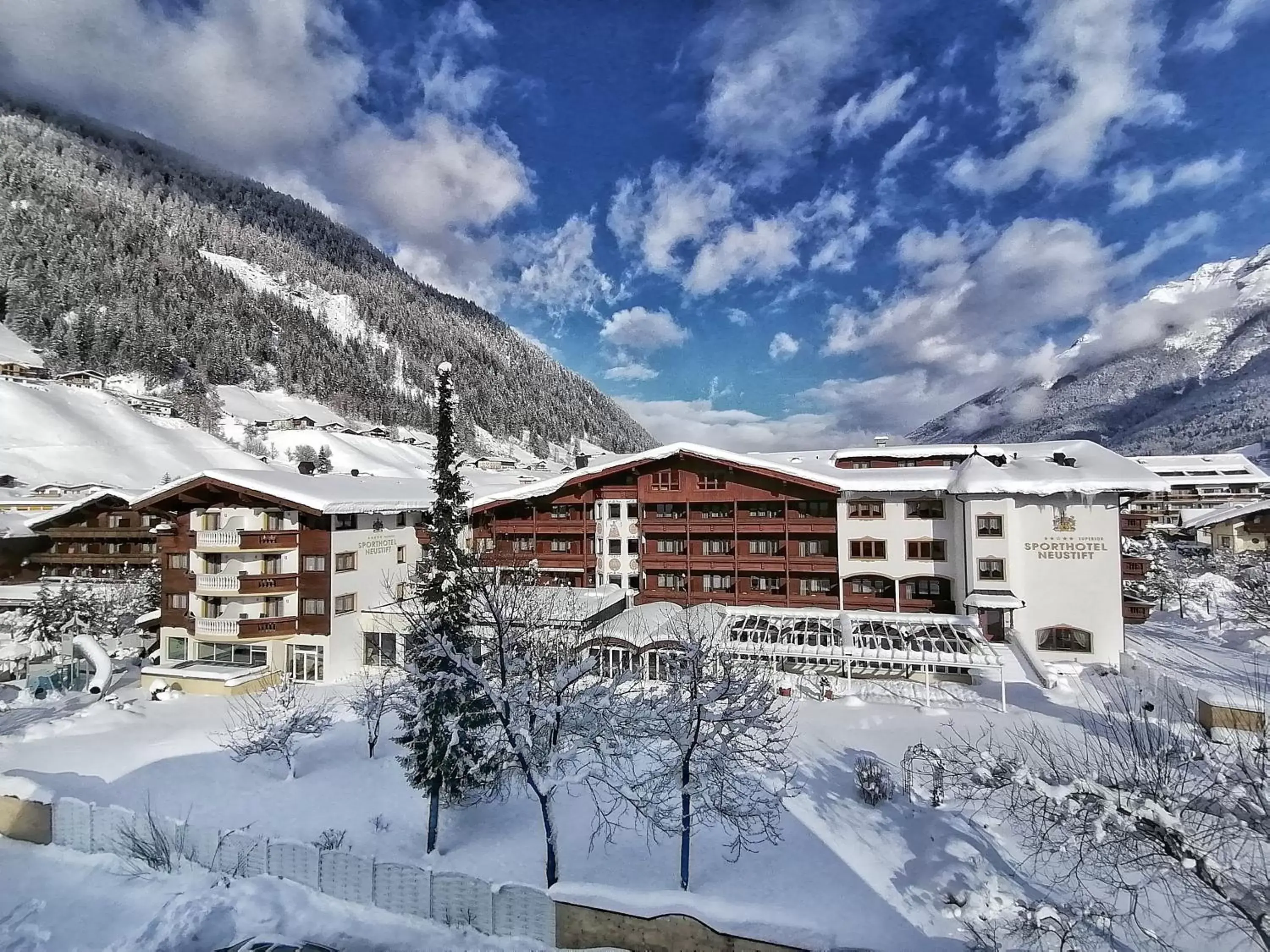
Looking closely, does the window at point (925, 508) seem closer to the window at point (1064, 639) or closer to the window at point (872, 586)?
the window at point (872, 586)

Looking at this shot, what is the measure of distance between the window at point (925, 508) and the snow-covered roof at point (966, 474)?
73cm

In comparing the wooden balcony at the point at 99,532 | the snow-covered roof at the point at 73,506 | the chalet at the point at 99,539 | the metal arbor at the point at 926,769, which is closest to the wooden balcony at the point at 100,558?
the chalet at the point at 99,539

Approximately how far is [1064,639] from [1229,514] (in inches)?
1859

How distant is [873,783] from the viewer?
15.9 metres

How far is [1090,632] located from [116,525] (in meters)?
59.9

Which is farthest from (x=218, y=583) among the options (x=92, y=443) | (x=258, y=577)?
(x=92, y=443)

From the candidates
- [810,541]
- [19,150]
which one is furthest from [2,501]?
[19,150]

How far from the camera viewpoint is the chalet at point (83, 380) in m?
98.2

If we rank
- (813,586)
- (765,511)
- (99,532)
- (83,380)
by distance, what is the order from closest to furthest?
(813,586) < (765,511) < (99,532) < (83,380)

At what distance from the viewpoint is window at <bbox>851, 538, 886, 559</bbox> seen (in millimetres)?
30859

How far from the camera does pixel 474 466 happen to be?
104250 mm

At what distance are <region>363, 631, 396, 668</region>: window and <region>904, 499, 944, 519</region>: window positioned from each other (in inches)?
1063

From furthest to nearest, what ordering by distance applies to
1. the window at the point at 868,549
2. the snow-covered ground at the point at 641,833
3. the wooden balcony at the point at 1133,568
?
the window at the point at 868,549, the wooden balcony at the point at 1133,568, the snow-covered ground at the point at 641,833

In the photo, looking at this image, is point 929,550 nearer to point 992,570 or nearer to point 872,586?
point 992,570
